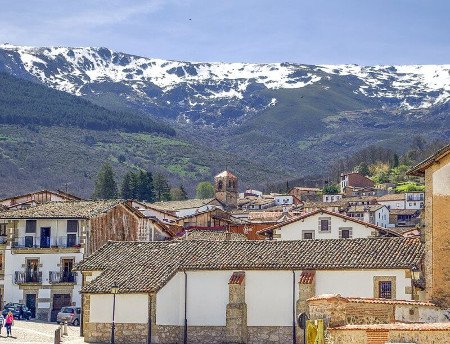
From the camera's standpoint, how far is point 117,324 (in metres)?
54.5

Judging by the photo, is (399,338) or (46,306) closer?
(399,338)

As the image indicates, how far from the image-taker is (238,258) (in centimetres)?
5497

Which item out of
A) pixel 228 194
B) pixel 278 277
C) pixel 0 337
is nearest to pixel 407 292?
pixel 278 277

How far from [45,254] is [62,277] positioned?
6.20 feet

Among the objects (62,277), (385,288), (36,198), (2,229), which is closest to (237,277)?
(385,288)

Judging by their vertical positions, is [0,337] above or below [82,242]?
below

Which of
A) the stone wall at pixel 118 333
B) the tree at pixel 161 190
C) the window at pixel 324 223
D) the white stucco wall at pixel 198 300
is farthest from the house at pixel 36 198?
the tree at pixel 161 190

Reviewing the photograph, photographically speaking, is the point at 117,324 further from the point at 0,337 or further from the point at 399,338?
the point at 399,338

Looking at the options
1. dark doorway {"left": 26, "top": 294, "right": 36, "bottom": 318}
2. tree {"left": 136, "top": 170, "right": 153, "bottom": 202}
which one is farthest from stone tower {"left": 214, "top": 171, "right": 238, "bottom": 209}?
dark doorway {"left": 26, "top": 294, "right": 36, "bottom": 318}

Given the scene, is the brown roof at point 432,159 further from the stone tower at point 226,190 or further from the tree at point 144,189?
the stone tower at point 226,190

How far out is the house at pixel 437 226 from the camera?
42562mm

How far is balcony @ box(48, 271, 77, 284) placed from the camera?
242 ft

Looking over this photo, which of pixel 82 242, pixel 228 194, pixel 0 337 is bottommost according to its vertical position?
pixel 0 337

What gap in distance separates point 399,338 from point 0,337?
30191 mm
